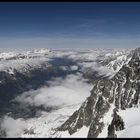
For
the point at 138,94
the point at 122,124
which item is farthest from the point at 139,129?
the point at 138,94

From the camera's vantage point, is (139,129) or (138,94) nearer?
(139,129)

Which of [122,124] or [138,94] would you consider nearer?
[122,124]

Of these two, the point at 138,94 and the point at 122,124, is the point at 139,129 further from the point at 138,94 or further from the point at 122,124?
the point at 138,94

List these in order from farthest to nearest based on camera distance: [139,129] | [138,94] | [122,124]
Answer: [138,94] → [122,124] → [139,129]

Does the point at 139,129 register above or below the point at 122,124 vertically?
above

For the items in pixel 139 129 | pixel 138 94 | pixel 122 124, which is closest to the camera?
pixel 139 129
